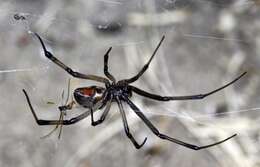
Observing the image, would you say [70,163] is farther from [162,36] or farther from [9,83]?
[162,36]

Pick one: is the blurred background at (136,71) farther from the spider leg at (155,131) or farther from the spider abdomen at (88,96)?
the spider abdomen at (88,96)

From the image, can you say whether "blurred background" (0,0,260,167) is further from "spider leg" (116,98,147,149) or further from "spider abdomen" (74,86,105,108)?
"spider abdomen" (74,86,105,108)

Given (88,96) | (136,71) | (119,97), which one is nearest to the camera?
(88,96)

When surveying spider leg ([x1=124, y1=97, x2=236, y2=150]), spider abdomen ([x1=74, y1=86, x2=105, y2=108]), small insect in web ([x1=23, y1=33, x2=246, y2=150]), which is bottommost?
spider leg ([x1=124, y1=97, x2=236, y2=150])

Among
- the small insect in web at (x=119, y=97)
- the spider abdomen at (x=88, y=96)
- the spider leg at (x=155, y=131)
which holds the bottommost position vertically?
the spider leg at (x=155, y=131)

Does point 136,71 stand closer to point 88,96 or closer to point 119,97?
point 119,97

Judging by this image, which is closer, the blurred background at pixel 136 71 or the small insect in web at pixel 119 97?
the small insect in web at pixel 119 97

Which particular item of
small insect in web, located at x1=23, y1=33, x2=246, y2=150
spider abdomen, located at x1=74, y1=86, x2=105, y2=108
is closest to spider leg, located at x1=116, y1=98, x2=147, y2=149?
small insect in web, located at x1=23, y1=33, x2=246, y2=150

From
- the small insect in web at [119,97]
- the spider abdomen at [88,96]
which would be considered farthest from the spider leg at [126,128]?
the spider abdomen at [88,96]

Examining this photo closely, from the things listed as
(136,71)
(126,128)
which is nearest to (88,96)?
(126,128)
